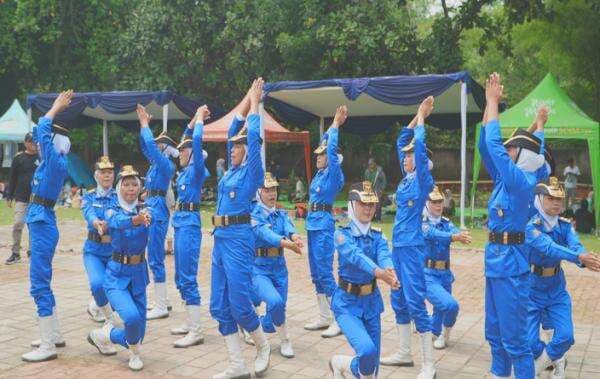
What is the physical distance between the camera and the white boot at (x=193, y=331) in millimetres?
7238

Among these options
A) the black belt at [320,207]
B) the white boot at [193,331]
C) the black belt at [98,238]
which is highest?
the black belt at [320,207]

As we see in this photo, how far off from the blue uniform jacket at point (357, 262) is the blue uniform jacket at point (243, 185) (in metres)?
1.12

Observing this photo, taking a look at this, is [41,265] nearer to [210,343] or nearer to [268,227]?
[210,343]

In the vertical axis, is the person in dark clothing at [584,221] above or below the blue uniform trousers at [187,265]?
below

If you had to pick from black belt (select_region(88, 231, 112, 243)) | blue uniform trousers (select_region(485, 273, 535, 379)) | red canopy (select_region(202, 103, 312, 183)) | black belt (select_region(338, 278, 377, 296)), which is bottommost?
blue uniform trousers (select_region(485, 273, 535, 379))

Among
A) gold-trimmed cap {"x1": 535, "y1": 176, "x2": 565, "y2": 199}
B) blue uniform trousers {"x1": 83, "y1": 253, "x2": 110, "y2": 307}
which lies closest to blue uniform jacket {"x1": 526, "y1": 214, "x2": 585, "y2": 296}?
gold-trimmed cap {"x1": 535, "y1": 176, "x2": 565, "y2": 199}

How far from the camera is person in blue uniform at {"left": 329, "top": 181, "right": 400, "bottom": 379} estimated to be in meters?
5.16

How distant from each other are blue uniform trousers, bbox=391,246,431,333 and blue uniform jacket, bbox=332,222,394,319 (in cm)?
95

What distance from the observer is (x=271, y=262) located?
7016 mm

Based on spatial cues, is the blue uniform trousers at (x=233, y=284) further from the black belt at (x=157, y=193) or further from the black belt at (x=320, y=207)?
the black belt at (x=157, y=193)

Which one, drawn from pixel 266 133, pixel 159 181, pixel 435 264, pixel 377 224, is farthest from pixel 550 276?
pixel 266 133

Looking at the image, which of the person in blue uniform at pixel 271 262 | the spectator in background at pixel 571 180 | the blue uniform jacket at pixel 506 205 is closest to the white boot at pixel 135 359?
the person in blue uniform at pixel 271 262

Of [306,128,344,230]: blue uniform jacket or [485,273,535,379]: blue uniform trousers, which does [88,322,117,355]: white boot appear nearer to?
[306,128,344,230]: blue uniform jacket

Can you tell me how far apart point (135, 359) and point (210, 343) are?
1.13 metres
